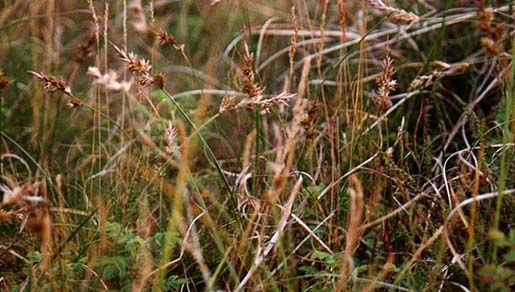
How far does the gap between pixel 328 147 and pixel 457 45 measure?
2.18ft

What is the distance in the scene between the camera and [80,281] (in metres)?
1.54

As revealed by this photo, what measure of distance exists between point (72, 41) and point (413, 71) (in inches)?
57.4

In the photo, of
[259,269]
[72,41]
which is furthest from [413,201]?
[72,41]

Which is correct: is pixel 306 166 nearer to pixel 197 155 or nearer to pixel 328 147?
pixel 328 147

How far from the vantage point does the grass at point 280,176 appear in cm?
146

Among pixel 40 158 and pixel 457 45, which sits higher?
pixel 457 45

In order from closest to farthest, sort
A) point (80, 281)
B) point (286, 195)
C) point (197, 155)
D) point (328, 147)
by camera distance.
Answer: point (80, 281) → point (286, 195) → point (328, 147) → point (197, 155)

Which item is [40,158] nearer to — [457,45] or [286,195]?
[286,195]

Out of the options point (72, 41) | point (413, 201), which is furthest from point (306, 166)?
point (72, 41)

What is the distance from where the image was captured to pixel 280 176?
1.29 m

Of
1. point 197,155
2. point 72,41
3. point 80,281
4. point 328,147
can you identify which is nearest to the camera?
point 80,281

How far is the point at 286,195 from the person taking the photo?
1894 mm

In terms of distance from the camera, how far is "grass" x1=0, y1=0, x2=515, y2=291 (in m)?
1.46

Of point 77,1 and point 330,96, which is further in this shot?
point 77,1
